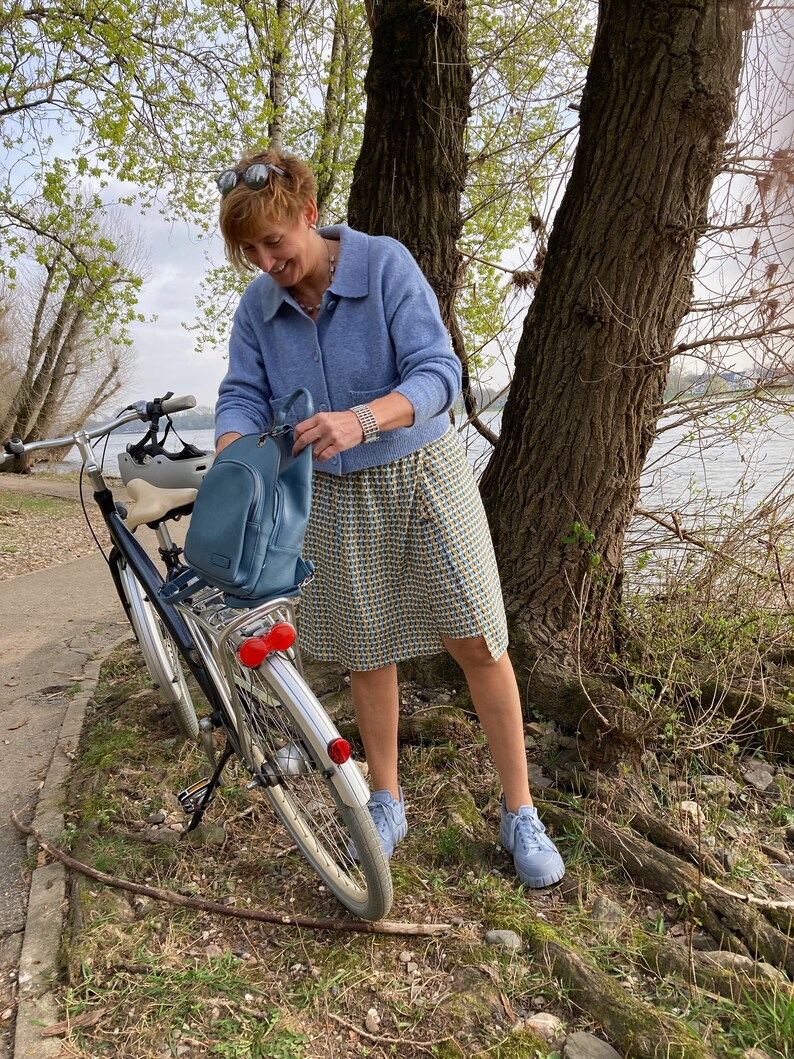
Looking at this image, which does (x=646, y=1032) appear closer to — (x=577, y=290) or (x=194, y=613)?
(x=194, y=613)

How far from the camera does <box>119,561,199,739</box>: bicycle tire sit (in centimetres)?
289

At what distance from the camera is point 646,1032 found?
5.42ft

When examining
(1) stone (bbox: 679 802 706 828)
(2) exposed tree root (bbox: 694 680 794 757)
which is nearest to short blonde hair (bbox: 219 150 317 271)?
(1) stone (bbox: 679 802 706 828)

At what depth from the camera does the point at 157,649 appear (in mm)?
2891

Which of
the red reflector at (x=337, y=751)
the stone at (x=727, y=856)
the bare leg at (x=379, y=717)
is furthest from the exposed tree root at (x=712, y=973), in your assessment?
the red reflector at (x=337, y=751)

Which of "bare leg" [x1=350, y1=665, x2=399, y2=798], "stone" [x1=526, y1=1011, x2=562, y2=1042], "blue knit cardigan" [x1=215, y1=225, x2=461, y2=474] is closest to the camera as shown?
"stone" [x1=526, y1=1011, x2=562, y2=1042]

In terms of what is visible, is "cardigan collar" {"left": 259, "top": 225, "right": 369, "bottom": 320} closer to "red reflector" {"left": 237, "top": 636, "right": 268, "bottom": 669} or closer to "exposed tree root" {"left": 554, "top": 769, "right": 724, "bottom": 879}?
"red reflector" {"left": 237, "top": 636, "right": 268, "bottom": 669}

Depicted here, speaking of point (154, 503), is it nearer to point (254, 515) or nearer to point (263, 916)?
point (254, 515)

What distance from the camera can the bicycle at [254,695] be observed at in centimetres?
177

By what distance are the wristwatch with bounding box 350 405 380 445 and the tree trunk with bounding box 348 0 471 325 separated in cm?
186

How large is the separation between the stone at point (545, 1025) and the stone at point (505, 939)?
0.60 ft

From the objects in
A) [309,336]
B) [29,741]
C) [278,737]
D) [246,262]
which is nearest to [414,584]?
[278,737]

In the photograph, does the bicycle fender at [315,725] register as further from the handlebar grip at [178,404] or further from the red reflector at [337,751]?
the handlebar grip at [178,404]

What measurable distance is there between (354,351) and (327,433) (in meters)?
0.37
